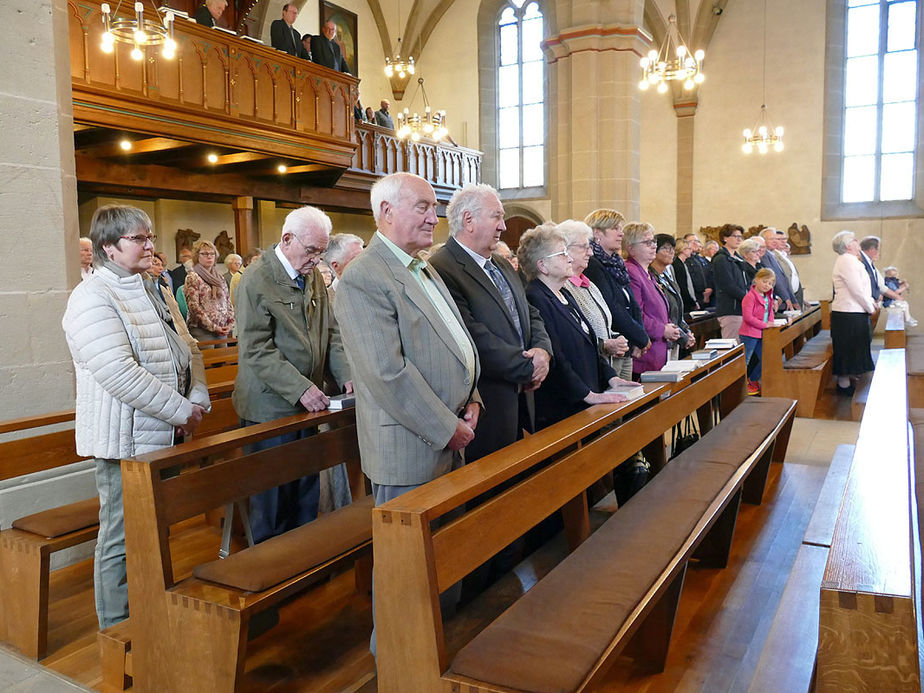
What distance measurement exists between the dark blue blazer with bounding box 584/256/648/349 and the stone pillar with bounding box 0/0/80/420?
2614mm

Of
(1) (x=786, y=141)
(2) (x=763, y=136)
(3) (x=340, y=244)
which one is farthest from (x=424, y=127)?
(3) (x=340, y=244)

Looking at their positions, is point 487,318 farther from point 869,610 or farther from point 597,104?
point 597,104

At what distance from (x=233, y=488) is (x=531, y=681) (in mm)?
1240

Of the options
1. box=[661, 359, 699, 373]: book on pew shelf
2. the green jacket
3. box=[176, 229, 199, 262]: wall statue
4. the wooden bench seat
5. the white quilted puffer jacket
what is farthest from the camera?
box=[176, 229, 199, 262]: wall statue

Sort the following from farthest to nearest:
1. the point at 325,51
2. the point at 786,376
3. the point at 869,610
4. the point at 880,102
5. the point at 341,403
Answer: the point at 880,102 → the point at 325,51 → the point at 786,376 → the point at 341,403 → the point at 869,610

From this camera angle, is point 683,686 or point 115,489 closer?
point 683,686

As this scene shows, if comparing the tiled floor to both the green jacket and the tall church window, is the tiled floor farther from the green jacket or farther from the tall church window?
the tall church window

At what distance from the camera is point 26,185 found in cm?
334

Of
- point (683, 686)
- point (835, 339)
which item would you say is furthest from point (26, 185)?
point (835, 339)

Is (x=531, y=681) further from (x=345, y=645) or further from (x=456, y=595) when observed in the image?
(x=345, y=645)

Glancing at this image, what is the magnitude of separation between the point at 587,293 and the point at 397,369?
1995 mm

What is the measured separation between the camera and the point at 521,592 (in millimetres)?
2512

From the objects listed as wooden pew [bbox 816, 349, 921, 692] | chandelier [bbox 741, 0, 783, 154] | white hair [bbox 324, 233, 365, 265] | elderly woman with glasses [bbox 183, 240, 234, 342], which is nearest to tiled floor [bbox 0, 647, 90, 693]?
wooden pew [bbox 816, 349, 921, 692]

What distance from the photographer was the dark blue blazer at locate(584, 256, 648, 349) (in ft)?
13.9
